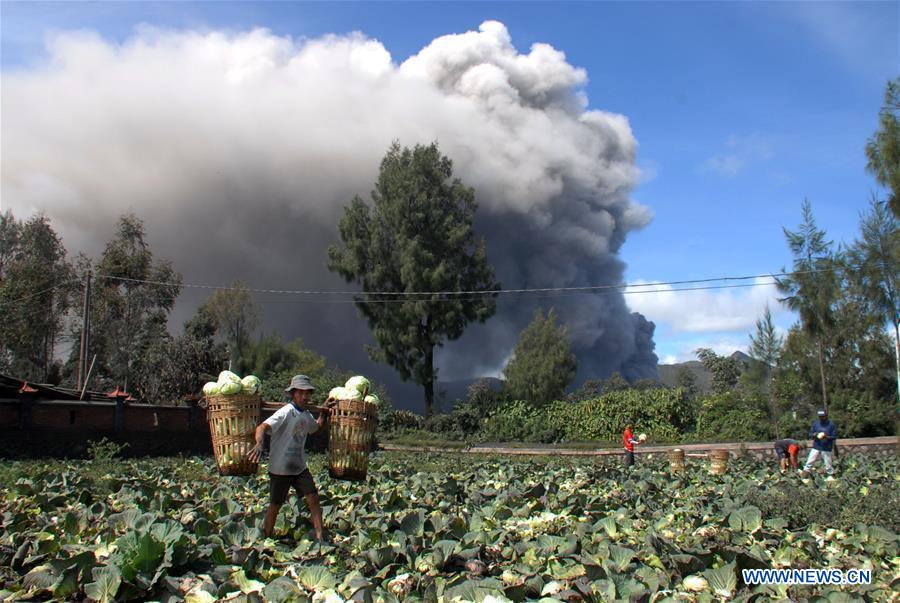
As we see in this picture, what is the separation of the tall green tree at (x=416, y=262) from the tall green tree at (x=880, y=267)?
61.8 ft

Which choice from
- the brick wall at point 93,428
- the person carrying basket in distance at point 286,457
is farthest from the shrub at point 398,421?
the person carrying basket in distance at point 286,457

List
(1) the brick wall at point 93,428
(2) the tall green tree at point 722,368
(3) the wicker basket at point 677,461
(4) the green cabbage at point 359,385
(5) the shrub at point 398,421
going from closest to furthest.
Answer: (4) the green cabbage at point 359,385
(3) the wicker basket at point 677,461
(1) the brick wall at point 93,428
(5) the shrub at point 398,421
(2) the tall green tree at point 722,368

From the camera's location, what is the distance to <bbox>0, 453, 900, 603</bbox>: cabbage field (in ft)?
15.3

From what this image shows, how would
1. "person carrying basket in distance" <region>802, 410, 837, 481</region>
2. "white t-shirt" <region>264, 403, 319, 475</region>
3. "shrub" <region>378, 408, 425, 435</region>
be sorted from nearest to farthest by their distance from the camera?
"white t-shirt" <region>264, 403, 319, 475</region>
"person carrying basket in distance" <region>802, 410, 837, 481</region>
"shrub" <region>378, 408, 425, 435</region>

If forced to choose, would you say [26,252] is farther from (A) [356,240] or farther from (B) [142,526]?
(B) [142,526]

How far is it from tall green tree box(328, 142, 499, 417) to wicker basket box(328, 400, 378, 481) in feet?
91.1

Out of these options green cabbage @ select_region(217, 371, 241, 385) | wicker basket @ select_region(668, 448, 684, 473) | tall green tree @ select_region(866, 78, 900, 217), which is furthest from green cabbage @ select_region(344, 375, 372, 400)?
tall green tree @ select_region(866, 78, 900, 217)

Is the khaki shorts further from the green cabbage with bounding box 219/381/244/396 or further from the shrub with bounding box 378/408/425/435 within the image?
the shrub with bounding box 378/408/425/435

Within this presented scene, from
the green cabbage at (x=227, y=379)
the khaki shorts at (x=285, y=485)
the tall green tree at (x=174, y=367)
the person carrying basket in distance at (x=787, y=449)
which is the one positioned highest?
the tall green tree at (x=174, y=367)

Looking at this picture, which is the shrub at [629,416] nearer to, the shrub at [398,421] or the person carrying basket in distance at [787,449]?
the shrub at [398,421]

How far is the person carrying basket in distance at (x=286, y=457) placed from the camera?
666cm

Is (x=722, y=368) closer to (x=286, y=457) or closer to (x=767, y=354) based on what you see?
(x=767, y=354)

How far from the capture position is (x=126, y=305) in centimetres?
3991

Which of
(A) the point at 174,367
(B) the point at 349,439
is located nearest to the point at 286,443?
(B) the point at 349,439
